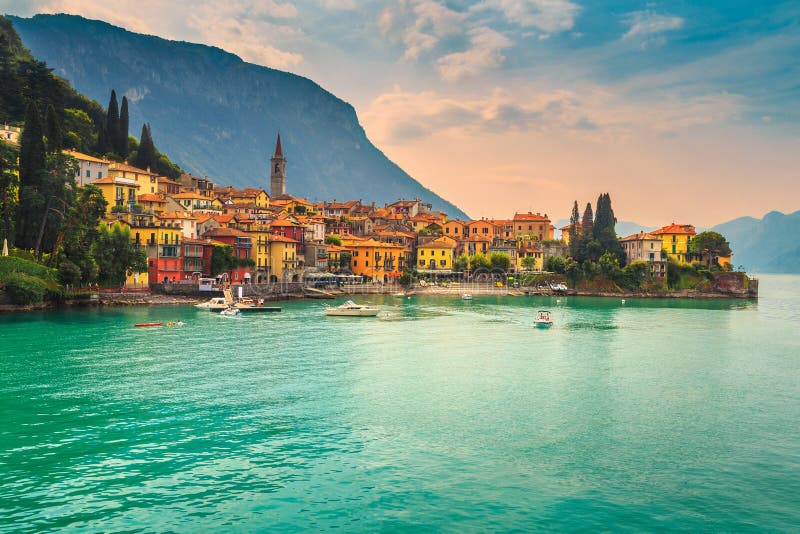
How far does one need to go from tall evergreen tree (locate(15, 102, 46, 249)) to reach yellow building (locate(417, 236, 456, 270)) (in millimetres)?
70851

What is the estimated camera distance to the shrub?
58562 mm

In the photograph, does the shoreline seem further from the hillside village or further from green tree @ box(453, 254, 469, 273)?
green tree @ box(453, 254, 469, 273)

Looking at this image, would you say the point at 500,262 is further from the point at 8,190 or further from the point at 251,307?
the point at 8,190

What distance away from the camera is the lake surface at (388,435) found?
16859 millimetres

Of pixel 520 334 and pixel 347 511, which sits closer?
pixel 347 511

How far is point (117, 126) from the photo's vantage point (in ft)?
345

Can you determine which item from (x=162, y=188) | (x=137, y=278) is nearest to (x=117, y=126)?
(x=162, y=188)

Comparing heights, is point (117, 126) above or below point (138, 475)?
above

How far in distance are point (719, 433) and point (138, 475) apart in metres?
21.8

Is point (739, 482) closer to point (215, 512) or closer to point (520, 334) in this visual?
point (215, 512)

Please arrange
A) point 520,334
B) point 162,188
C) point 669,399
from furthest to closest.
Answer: point 162,188
point 520,334
point 669,399

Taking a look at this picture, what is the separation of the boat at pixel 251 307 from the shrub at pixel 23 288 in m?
19.6

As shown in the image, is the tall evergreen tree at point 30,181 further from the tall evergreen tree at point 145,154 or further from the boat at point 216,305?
the tall evergreen tree at point 145,154

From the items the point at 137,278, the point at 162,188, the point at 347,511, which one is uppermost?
the point at 162,188
